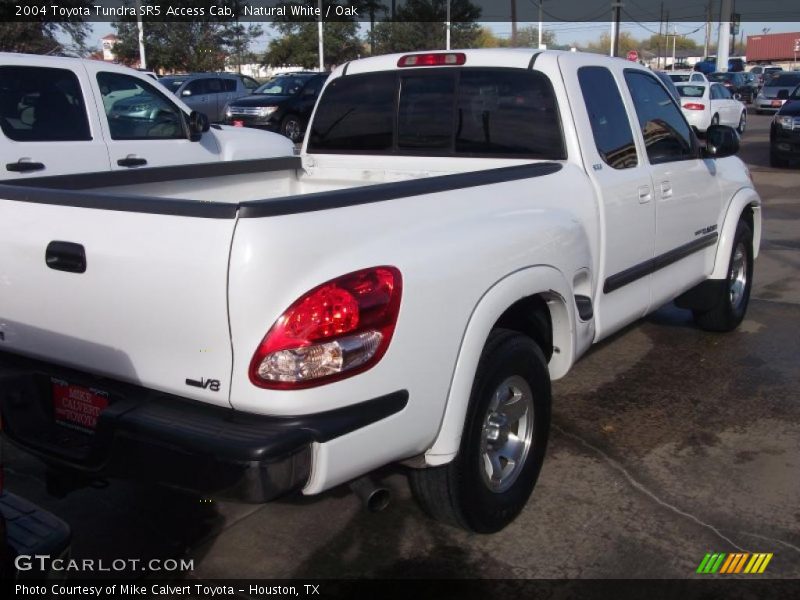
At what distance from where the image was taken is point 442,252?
2.92 meters

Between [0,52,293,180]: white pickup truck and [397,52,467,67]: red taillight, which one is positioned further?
[0,52,293,180]: white pickup truck

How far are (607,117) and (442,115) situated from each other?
2.79 feet

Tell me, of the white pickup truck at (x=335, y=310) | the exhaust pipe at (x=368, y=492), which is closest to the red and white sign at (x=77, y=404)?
the white pickup truck at (x=335, y=310)

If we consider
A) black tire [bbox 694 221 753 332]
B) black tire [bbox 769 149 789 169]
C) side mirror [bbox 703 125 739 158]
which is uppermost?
side mirror [bbox 703 125 739 158]

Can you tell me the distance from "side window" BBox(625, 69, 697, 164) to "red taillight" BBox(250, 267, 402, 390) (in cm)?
267

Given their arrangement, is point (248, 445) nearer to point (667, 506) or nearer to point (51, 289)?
point (51, 289)

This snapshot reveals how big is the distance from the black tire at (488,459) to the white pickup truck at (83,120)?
13.4 ft

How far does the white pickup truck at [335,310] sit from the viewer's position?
100 inches

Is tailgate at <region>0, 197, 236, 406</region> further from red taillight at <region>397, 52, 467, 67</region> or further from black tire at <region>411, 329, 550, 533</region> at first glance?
red taillight at <region>397, 52, 467, 67</region>

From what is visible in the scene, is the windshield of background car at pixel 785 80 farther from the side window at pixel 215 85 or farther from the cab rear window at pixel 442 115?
the cab rear window at pixel 442 115

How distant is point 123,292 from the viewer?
275cm

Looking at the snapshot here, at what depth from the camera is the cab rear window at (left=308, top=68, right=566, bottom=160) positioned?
4.24 metres

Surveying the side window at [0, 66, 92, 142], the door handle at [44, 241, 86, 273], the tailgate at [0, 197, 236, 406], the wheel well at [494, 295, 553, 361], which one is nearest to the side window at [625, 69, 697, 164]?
the wheel well at [494, 295, 553, 361]

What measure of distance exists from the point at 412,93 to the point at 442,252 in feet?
6.47
